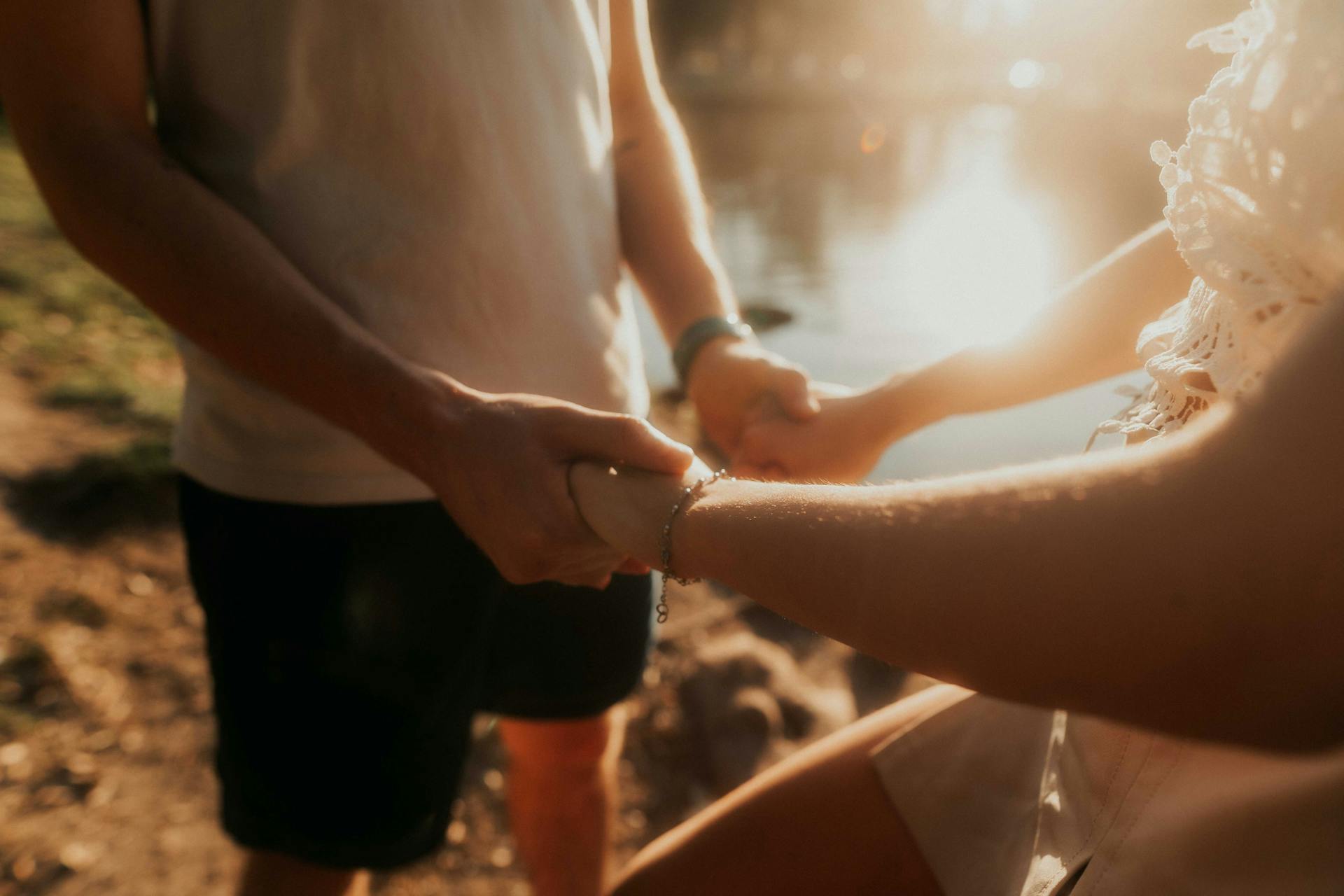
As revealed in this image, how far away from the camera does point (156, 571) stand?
3.62 metres

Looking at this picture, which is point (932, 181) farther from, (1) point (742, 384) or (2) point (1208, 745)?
(2) point (1208, 745)

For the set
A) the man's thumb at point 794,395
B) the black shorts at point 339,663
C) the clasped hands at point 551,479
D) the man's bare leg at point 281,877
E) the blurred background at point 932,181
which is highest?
the clasped hands at point 551,479

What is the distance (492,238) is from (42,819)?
2317 mm

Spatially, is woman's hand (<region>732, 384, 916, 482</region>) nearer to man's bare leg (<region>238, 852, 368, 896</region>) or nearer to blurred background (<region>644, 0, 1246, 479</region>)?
blurred background (<region>644, 0, 1246, 479</region>)

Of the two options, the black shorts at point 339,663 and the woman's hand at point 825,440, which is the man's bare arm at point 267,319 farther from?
the woman's hand at point 825,440

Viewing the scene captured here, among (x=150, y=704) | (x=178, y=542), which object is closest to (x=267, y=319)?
(x=150, y=704)

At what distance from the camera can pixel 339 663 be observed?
5.16 ft

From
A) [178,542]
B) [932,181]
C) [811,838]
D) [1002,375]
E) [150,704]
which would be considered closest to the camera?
[811,838]

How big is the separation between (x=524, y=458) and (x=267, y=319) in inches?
17.9

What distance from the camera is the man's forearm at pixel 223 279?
1.36m

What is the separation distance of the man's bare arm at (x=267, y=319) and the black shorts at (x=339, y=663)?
252mm

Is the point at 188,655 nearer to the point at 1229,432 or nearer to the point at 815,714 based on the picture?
the point at 815,714

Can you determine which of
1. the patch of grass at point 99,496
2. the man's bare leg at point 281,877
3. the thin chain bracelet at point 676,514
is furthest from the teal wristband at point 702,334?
the patch of grass at point 99,496

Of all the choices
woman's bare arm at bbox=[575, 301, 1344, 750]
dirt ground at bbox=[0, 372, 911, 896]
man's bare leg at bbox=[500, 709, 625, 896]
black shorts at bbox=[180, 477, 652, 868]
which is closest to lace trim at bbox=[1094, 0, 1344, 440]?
woman's bare arm at bbox=[575, 301, 1344, 750]
